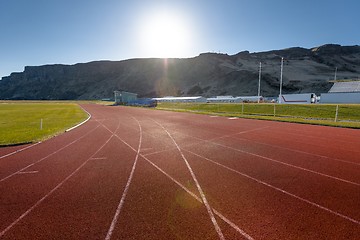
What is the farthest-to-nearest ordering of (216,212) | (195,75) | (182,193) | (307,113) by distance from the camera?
(195,75), (307,113), (182,193), (216,212)

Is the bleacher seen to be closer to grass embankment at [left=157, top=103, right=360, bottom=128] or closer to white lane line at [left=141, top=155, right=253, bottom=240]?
grass embankment at [left=157, top=103, right=360, bottom=128]

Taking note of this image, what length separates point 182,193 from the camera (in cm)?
557

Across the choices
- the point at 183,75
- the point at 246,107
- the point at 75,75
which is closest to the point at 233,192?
the point at 246,107

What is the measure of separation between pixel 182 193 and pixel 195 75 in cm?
12798

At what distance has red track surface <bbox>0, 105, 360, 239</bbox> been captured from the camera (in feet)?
13.2

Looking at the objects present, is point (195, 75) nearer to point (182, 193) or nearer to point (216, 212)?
point (182, 193)

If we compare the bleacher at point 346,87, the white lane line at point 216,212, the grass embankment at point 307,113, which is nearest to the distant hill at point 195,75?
the bleacher at point 346,87

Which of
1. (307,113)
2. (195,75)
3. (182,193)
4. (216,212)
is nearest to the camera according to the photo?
(216,212)

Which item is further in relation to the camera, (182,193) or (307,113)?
(307,113)

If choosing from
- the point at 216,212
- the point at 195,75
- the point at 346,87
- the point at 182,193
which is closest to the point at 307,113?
the point at 182,193

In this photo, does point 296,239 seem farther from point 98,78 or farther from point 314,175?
point 98,78

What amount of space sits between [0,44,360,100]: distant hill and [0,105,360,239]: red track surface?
8996 centimetres

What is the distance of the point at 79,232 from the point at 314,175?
6887 mm

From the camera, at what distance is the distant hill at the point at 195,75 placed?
331 ft
